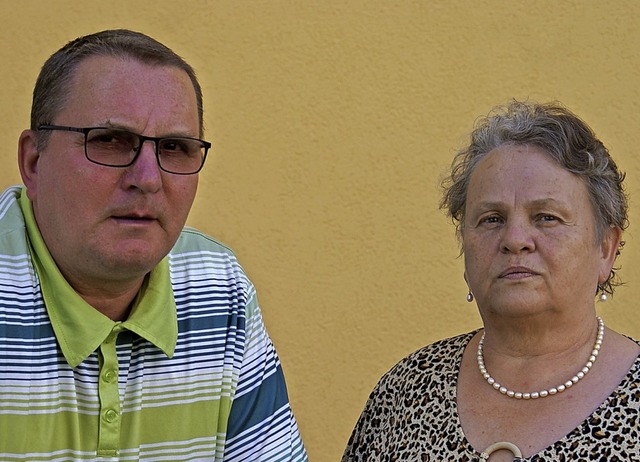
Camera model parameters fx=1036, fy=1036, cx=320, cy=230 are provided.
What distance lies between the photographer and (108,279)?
2.24 m

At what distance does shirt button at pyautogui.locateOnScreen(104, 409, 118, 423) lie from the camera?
2.22 m

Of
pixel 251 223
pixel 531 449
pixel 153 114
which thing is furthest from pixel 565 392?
pixel 251 223

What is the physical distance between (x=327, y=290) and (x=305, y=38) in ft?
3.04

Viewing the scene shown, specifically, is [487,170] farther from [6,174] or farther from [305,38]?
[6,174]

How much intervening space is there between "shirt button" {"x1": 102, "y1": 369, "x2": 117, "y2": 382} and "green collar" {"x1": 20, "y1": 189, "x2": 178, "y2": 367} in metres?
0.06

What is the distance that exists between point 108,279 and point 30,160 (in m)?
0.32

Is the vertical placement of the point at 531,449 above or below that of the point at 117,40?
below

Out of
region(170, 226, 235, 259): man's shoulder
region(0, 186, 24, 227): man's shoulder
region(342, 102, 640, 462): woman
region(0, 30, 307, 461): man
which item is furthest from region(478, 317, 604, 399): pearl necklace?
region(0, 186, 24, 227): man's shoulder

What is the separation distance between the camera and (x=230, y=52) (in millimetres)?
3754

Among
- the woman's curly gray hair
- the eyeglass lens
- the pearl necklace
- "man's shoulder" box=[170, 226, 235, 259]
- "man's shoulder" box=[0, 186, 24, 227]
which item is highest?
the woman's curly gray hair

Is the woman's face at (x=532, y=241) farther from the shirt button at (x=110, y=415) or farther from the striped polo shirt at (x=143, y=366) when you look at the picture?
the shirt button at (x=110, y=415)

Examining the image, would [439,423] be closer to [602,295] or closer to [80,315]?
[602,295]

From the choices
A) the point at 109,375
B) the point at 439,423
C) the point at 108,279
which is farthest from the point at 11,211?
the point at 439,423

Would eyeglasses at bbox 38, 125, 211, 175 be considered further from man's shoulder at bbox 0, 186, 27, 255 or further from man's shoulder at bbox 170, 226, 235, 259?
man's shoulder at bbox 170, 226, 235, 259
